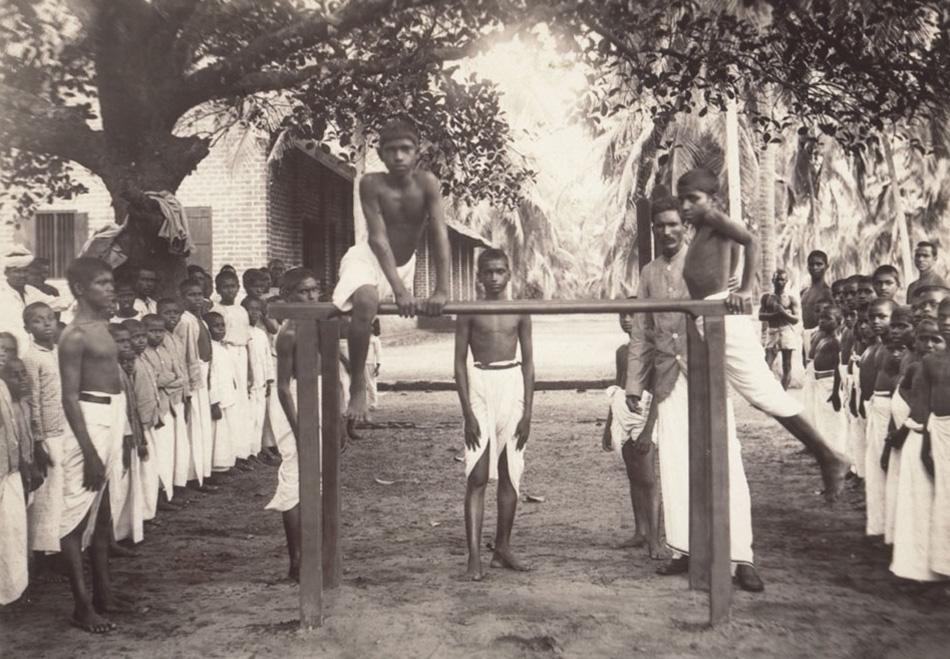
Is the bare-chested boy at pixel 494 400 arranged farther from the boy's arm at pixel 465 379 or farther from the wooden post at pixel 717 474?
the wooden post at pixel 717 474

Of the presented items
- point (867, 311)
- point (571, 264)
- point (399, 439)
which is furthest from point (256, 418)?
point (571, 264)

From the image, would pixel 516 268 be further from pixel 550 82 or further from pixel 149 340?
pixel 149 340

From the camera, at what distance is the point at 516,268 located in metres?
36.9

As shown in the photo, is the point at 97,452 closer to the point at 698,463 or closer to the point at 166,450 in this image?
the point at 166,450

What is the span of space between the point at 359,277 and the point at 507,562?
1.87m

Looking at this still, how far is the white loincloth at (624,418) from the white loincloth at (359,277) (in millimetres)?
1639

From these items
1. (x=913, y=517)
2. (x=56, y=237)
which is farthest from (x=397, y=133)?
(x=56, y=237)

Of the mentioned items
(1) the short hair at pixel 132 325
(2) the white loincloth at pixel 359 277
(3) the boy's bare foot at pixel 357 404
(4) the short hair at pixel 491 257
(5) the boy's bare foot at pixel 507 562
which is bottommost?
(5) the boy's bare foot at pixel 507 562

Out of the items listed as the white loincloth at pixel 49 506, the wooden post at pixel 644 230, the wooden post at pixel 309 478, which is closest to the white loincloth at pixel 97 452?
the white loincloth at pixel 49 506

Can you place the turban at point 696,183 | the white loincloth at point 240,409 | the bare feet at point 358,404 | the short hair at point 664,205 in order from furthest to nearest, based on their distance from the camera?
1. the white loincloth at point 240,409
2. the short hair at point 664,205
3. the turban at point 696,183
4. the bare feet at point 358,404

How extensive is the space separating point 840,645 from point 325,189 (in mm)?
14637

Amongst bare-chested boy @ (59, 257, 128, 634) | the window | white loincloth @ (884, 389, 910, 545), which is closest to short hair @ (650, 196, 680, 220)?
white loincloth @ (884, 389, 910, 545)

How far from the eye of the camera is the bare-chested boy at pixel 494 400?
197 inches

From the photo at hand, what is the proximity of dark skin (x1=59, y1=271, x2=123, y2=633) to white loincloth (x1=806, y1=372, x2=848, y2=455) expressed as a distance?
5.47m
